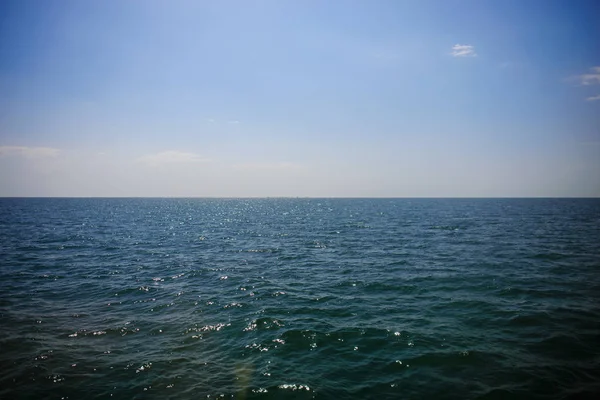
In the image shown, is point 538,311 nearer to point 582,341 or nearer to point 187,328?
point 582,341

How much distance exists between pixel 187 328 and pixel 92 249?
2998 cm

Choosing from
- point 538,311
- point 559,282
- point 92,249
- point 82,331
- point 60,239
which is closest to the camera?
point 82,331

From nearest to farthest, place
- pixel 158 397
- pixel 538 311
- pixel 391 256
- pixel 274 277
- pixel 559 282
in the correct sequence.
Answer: pixel 158 397 → pixel 538 311 → pixel 559 282 → pixel 274 277 → pixel 391 256

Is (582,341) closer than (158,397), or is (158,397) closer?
(158,397)

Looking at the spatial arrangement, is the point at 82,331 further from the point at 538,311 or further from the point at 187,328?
the point at 538,311

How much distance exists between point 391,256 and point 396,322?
1668 cm

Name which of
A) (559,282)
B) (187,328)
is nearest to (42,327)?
(187,328)

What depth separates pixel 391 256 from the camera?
3109cm

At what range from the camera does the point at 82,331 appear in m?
14.6

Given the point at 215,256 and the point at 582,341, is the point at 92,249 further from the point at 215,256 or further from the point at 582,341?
the point at 582,341

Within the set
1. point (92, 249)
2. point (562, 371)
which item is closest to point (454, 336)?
point (562, 371)

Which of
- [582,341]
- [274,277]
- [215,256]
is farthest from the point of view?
[215,256]

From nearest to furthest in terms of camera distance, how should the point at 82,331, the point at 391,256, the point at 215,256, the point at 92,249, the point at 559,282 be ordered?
the point at 82,331 < the point at 559,282 < the point at 391,256 < the point at 215,256 < the point at 92,249

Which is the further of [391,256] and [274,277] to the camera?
[391,256]
